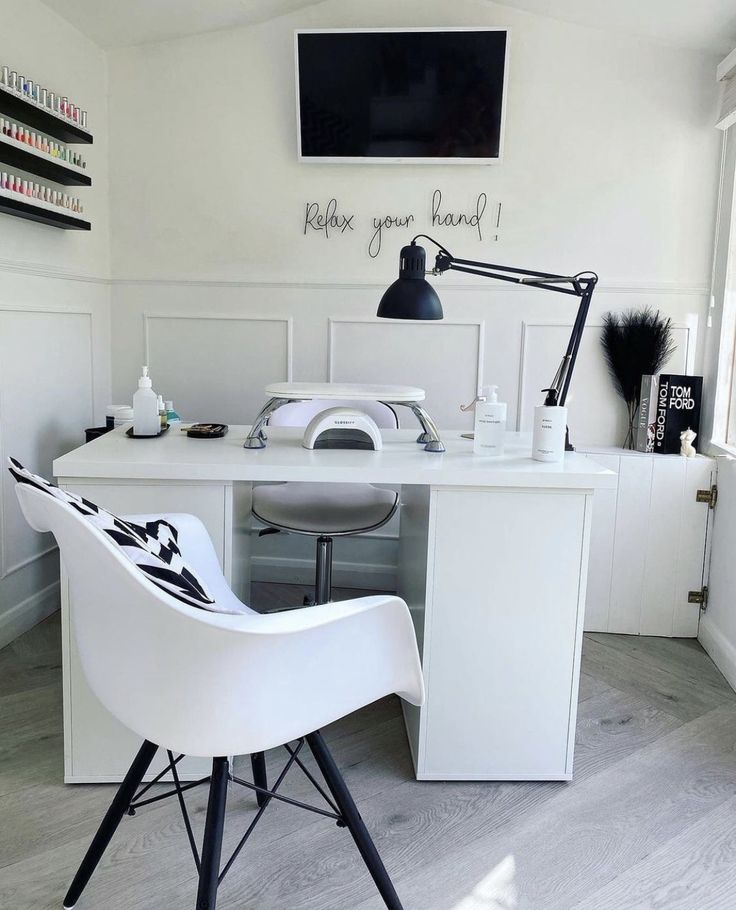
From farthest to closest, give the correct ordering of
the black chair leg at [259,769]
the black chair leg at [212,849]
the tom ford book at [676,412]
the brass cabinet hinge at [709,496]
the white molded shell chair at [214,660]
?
the tom ford book at [676,412] → the brass cabinet hinge at [709,496] → the black chair leg at [259,769] → the black chair leg at [212,849] → the white molded shell chair at [214,660]

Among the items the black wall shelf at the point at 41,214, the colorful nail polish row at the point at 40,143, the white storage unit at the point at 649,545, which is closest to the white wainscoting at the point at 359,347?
the white storage unit at the point at 649,545

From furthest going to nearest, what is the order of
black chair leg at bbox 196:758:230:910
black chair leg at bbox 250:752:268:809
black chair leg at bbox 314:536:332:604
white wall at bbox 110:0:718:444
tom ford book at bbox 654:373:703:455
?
white wall at bbox 110:0:718:444, tom ford book at bbox 654:373:703:455, black chair leg at bbox 314:536:332:604, black chair leg at bbox 250:752:268:809, black chair leg at bbox 196:758:230:910

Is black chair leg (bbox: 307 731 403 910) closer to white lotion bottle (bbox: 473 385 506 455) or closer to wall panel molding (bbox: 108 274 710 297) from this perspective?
white lotion bottle (bbox: 473 385 506 455)

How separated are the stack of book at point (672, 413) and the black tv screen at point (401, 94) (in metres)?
1.09

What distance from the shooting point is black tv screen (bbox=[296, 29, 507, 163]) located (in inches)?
117

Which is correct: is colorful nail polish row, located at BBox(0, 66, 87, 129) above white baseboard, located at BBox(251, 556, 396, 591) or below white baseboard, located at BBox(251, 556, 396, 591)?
above

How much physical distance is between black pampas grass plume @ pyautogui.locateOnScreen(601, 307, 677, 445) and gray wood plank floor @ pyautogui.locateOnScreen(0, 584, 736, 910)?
4.23 feet

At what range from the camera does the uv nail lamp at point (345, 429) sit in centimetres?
203

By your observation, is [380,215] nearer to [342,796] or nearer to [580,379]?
[580,379]

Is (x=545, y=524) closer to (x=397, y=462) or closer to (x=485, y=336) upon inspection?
(x=397, y=462)

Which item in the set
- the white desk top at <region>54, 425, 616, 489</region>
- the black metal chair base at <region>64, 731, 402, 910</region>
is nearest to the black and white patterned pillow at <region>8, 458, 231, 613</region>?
the black metal chair base at <region>64, 731, 402, 910</region>

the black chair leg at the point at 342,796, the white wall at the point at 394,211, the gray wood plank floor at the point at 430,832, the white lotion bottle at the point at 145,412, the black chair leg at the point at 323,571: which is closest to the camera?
the black chair leg at the point at 342,796

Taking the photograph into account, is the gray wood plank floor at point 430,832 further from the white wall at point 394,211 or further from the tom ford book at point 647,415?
the white wall at point 394,211

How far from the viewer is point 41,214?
255cm
